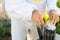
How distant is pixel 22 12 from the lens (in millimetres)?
913

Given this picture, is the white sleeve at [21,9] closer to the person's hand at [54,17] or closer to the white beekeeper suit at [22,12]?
the white beekeeper suit at [22,12]

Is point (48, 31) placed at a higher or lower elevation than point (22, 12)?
lower

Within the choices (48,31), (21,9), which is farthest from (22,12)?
(48,31)

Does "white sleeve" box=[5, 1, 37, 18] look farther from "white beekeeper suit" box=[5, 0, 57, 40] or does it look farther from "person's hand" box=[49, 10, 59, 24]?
"person's hand" box=[49, 10, 59, 24]

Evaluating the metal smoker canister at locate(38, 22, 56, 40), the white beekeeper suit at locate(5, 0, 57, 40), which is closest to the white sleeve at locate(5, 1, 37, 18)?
the white beekeeper suit at locate(5, 0, 57, 40)

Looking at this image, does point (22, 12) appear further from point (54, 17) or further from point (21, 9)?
point (54, 17)

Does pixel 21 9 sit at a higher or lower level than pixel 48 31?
higher

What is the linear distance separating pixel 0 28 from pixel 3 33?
0.07 meters

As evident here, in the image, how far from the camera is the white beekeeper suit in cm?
91

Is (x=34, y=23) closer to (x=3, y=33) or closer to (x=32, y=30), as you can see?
(x=32, y=30)

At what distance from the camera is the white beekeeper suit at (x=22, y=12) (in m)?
0.91

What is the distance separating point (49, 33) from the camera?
2.97 ft

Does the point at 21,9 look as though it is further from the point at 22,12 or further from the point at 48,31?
the point at 48,31

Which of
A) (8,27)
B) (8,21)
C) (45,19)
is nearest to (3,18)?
(8,21)
